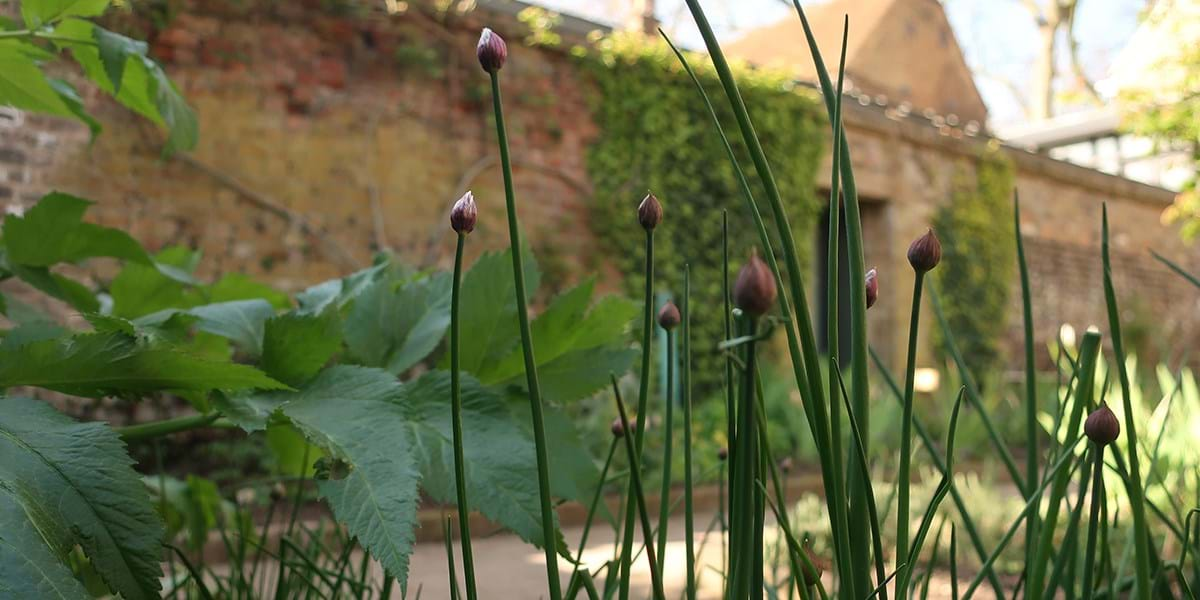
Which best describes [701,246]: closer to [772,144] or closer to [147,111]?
[772,144]

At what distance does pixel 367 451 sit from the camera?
2.01 feet

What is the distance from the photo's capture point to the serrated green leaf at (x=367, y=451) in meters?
0.55

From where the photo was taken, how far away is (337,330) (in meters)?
0.75

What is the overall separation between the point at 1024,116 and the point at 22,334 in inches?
879

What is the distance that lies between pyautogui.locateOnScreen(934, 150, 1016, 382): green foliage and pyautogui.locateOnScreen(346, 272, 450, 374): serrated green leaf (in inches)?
360

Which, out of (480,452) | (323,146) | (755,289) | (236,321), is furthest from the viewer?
(323,146)

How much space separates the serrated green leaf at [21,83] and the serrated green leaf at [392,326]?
351 mm

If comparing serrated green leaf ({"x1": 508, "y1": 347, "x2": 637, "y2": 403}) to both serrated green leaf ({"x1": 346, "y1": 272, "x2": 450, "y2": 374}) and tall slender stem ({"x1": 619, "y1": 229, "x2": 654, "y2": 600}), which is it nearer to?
serrated green leaf ({"x1": 346, "y1": 272, "x2": 450, "y2": 374})

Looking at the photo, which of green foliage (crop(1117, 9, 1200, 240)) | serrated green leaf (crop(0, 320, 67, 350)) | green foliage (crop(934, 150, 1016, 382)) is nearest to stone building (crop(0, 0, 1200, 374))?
green foliage (crop(934, 150, 1016, 382))

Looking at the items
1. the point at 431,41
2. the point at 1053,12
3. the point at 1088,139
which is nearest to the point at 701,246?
the point at 431,41

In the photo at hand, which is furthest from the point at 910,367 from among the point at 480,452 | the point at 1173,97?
the point at 1173,97

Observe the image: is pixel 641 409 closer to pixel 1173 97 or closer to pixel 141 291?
pixel 141 291

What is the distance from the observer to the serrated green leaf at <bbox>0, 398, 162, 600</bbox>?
1.70 ft

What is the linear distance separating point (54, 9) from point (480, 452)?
588 mm
